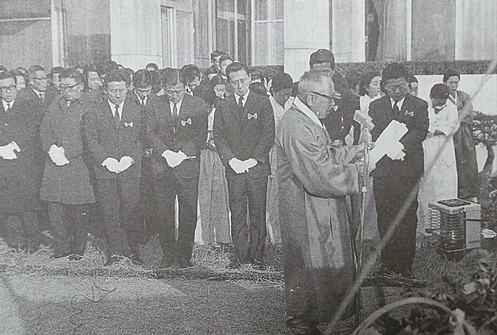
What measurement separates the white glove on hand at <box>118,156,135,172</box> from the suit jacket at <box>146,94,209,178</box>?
159 mm

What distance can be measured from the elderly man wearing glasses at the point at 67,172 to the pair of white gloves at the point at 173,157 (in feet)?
1.83

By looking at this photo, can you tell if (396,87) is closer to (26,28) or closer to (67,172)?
(67,172)

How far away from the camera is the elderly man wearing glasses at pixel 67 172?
4707 mm

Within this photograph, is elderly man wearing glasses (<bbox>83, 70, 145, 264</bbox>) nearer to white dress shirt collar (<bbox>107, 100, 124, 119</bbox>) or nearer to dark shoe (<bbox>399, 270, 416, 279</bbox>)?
white dress shirt collar (<bbox>107, 100, 124, 119</bbox>)

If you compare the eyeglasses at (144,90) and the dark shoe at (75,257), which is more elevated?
the eyeglasses at (144,90)

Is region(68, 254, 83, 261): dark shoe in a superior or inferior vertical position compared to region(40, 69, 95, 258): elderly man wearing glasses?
inferior

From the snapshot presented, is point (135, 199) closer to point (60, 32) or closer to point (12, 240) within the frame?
point (12, 240)

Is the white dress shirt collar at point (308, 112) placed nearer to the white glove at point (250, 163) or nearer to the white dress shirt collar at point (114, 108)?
the white glove at point (250, 163)

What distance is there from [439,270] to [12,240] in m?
2.69

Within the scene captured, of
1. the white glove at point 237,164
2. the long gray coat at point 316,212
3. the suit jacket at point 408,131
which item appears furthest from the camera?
the white glove at point 237,164

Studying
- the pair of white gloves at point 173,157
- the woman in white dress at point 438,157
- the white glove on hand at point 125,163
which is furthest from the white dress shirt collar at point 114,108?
the woman in white dress at point 438,157

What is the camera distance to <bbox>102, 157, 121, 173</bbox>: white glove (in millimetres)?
4695

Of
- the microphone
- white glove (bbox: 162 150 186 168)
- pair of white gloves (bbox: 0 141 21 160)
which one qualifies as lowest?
white glove (bbox: 162 150 186 168)

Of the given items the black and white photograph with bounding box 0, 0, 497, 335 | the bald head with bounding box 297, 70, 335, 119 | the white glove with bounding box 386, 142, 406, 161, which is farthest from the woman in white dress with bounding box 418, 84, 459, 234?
the bald head with bounding box 297, 70, 335, 119
